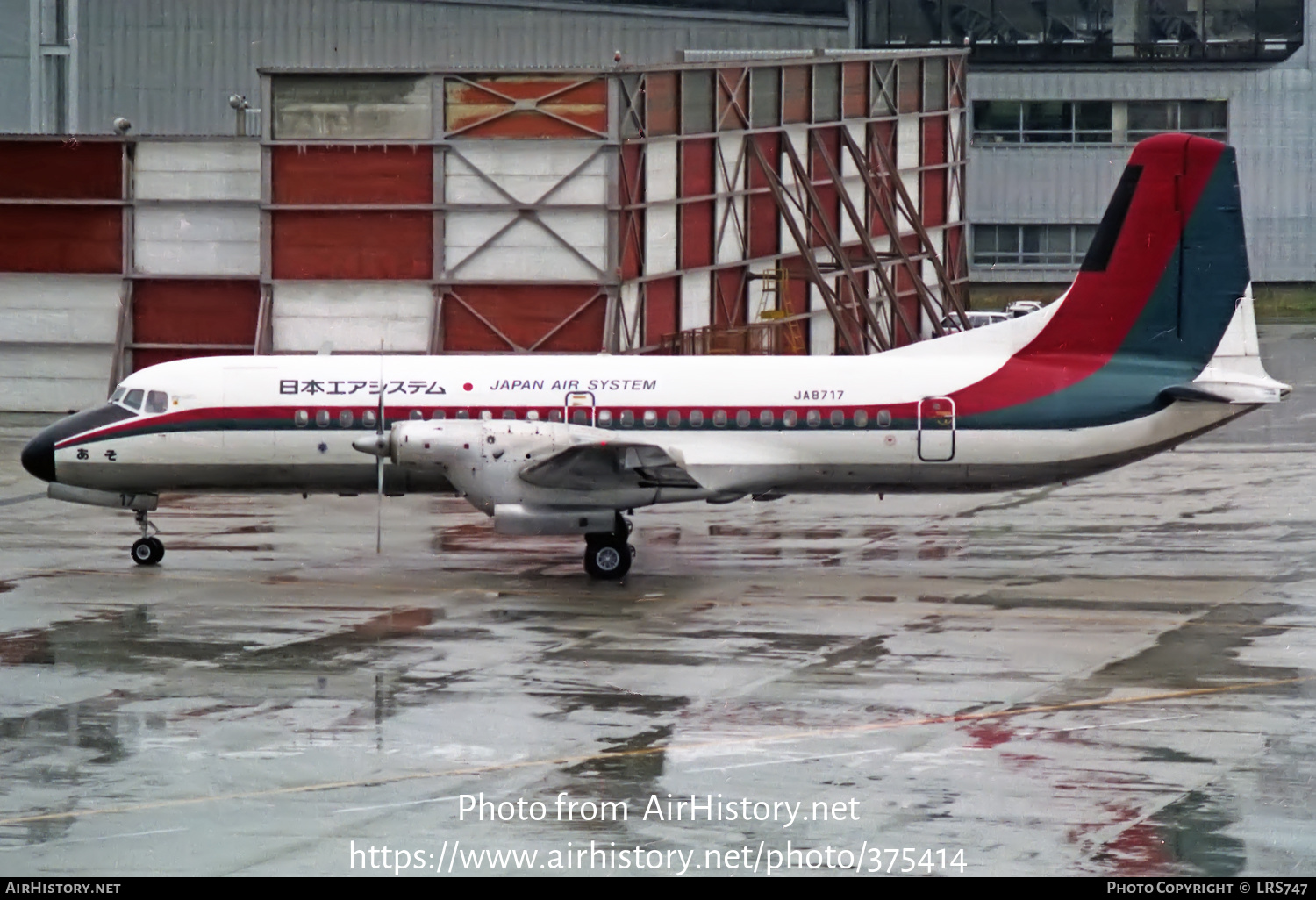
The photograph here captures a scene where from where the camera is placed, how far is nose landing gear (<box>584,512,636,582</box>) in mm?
27609

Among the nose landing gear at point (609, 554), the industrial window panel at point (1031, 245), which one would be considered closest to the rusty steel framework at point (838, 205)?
the nose landing gear at point (609, 554)

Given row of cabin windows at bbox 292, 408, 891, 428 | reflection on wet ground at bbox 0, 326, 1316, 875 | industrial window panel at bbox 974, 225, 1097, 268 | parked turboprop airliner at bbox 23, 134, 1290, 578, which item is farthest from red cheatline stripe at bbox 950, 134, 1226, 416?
industrial window panel at bbox 974, 225, 1097, 268

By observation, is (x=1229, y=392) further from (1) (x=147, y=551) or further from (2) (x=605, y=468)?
(1) (x=147, y=551)

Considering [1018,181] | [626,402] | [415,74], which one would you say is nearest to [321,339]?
[415,74]

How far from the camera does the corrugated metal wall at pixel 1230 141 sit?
82500 mm

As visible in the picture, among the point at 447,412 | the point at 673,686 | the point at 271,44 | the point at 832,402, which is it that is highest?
the point at 271,44

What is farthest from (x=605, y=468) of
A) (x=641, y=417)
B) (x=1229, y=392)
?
(x=1229, y=392)

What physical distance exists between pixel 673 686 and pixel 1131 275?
453 inches

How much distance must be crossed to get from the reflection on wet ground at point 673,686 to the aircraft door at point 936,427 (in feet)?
6.48

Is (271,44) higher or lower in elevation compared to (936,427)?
higher

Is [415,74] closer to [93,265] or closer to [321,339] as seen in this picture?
[321,339]

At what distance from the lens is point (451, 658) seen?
2247 centimetres

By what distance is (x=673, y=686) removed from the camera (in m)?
21.0

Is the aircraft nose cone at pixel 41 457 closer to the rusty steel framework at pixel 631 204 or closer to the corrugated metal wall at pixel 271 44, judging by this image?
the rusty steel framework at pixel 631 204
